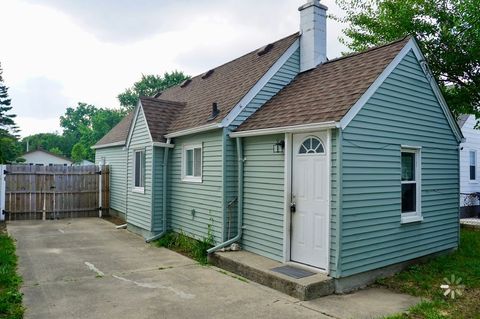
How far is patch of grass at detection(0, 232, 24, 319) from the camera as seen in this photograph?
4.82 metres

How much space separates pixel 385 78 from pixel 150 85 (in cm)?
4253

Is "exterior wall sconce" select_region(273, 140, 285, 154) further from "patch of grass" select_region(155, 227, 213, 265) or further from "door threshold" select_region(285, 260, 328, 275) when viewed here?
"patch of grass" select_region(155, 227, 213, 265)

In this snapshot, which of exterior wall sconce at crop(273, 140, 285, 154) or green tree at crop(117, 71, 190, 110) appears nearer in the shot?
exterior wall sconce at crop(273, 140, 285, 154)

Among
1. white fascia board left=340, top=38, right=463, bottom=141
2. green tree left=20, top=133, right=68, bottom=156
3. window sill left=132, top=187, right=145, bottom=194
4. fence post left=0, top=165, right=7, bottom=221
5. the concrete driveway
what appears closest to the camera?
the concrete driveway

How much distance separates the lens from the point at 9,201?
1334 cm

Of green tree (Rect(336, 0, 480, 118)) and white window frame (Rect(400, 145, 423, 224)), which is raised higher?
green tree (Rect(336, 0, 480, 118))

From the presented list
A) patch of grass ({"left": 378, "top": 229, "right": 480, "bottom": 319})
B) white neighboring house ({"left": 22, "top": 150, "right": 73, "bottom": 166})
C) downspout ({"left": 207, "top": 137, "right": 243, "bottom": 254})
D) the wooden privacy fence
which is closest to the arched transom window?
downspout ({"left": 207, "top": 137, "right": 243, "bottom": 254})

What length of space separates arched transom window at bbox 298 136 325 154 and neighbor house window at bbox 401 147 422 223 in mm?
2098

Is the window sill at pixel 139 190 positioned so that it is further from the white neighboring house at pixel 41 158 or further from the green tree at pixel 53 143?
the green tree at pixel 53 143

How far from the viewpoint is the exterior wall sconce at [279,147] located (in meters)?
6.93

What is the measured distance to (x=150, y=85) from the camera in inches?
1805

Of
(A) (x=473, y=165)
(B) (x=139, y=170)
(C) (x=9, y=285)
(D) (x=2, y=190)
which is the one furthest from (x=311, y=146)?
(A) (x=473, y=165)

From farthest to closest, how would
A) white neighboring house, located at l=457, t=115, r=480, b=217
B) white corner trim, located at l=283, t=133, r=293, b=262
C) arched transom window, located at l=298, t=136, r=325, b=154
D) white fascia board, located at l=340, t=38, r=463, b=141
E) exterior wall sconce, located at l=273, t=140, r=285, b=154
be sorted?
white neighboring house, located at l=457, t=115, r=480, b=217, exterior wall sconce, located at l=273, t=140, r=285, b=154, white corner trim, located at l=283, t=133, r=293, b=262, arched transom window, located at l=298, t=136, r=325, b=154, white fascia board, located at l=340, t=38, r=463, b=141

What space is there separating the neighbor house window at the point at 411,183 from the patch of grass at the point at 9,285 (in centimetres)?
705
